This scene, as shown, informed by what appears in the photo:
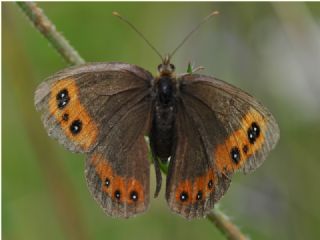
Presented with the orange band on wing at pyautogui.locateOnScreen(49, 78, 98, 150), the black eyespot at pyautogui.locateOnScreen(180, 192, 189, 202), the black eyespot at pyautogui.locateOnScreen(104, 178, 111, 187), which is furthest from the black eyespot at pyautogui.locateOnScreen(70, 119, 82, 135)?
the black eyespot at pyautogui.locateOnScreen(180, 192, 189, 202)

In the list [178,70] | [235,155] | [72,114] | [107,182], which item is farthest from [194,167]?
[178,70]

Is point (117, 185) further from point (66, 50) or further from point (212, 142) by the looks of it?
point (66, 50)

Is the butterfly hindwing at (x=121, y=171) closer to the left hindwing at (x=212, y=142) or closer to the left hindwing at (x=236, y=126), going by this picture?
the left hindwing at (x=212, y=142)

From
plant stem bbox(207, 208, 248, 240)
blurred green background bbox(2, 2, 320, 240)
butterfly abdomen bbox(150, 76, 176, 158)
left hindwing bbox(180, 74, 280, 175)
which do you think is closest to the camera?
left hindwing bbox(180, 74, 280, 175)

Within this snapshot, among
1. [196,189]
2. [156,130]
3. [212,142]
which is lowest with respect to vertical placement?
[196,189]

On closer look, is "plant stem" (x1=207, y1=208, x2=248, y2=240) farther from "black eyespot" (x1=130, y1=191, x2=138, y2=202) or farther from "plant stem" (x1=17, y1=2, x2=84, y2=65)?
"plant stem" (x1=17, y1=2, x2=84, y2=65)

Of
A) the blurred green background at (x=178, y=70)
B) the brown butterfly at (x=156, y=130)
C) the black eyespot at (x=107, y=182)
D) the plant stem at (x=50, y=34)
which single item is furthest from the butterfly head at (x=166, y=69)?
the blurred green background at (x=178, y=70)

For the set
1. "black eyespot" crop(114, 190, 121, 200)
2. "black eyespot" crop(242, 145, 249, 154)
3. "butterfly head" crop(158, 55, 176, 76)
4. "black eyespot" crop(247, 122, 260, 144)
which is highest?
"butterfly head" crop(158, 55, 176, 76)

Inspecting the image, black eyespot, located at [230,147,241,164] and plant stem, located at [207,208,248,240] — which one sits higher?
black eyespot, located at [230,147,241,164]
